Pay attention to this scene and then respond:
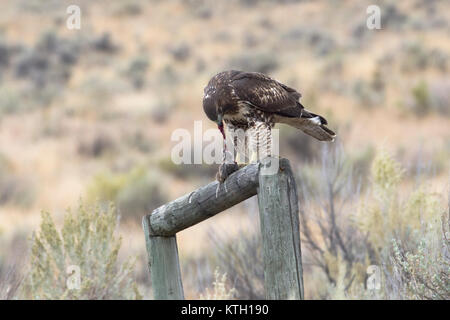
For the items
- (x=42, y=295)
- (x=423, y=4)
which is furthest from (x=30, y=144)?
(x=423, y=4)

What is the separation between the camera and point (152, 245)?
3.76 m

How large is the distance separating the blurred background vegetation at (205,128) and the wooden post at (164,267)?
831 mm

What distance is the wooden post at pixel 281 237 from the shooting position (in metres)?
3.02

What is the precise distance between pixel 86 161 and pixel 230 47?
668 inches

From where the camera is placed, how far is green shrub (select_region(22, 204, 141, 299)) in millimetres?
5570

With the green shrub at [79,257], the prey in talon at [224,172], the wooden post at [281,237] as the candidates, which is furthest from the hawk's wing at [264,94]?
the green shrub at [79,257]

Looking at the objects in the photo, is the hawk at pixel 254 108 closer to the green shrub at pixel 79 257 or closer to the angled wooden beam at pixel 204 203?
the angled wooden beam at pixel 204 203

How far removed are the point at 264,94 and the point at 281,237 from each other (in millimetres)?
1632

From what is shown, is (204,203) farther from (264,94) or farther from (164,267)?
(264,94)

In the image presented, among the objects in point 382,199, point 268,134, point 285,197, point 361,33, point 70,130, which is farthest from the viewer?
point 361,33

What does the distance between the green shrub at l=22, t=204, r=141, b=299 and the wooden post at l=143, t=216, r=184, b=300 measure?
185 cm
